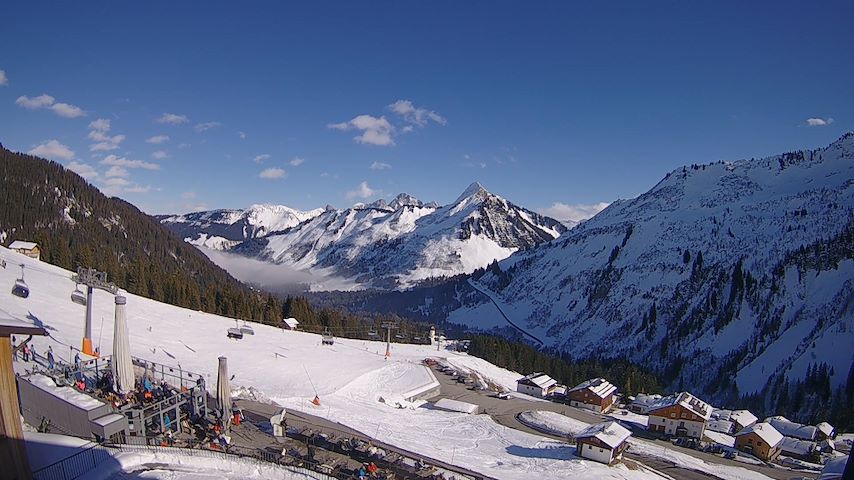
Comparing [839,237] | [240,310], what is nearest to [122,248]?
[240,310]

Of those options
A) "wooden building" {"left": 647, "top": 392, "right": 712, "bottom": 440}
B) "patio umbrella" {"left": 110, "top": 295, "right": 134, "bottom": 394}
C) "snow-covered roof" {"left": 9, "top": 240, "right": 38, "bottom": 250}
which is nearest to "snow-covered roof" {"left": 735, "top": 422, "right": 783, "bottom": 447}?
"wooden building" {"left": 647, "top": 392, "right": 712, "bottom": 440}

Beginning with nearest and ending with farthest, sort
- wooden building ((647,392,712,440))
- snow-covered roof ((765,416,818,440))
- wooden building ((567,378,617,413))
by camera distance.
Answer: wooden building ((647,392,712,440)) < snow-covered roof ((765,416,818,440)) < wooden building ((567,378,617,413))

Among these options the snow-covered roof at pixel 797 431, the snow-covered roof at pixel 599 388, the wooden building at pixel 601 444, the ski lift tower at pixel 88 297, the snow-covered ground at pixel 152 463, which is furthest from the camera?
the snow-covered roof at pixel 599 388

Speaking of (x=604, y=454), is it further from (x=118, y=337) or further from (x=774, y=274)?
(x=774, y=274)

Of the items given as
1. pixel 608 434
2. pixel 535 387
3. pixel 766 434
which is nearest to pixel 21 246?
pixel 535 387

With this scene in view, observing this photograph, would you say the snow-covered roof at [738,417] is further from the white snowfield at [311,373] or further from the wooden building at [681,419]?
the white snowfield at [311,373]

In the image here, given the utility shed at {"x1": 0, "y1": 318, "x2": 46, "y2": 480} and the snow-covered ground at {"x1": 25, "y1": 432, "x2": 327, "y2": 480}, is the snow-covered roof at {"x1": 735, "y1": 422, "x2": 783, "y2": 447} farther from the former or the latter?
the utility shed at {"x1": 0, "y1": 318, "x2": 46, "y2": 480}

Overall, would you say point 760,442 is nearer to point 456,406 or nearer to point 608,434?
point 608,434

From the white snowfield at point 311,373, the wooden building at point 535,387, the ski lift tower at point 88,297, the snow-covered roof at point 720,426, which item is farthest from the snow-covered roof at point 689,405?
the ski lift tower at point 88,297
